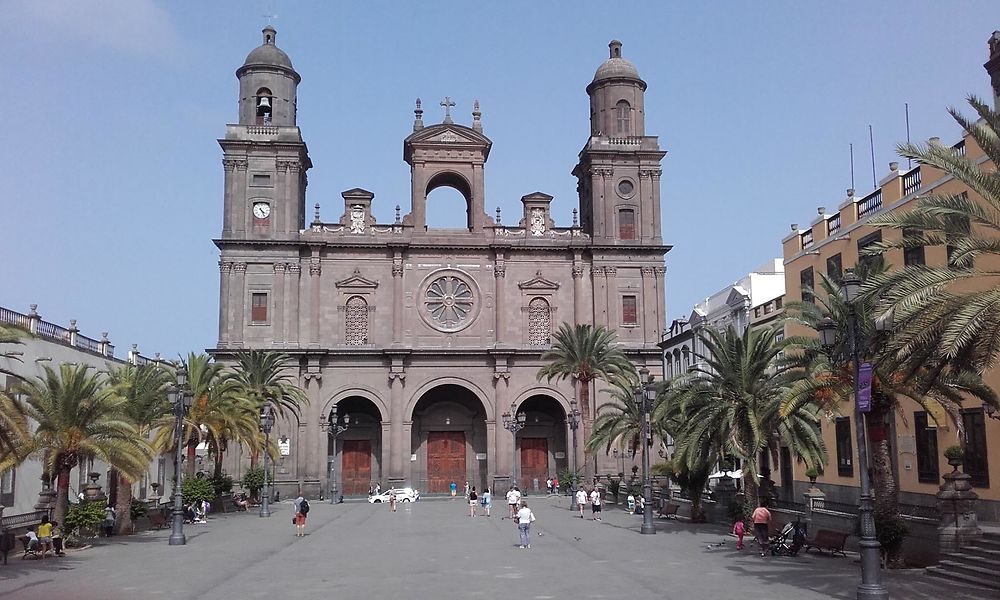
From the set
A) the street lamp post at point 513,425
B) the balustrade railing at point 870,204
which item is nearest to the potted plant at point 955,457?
the balustrade railing at point 870,204

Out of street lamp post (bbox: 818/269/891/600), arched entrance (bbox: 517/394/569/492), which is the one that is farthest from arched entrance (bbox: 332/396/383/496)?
street lamp post (bbox: 818/269/891/600)

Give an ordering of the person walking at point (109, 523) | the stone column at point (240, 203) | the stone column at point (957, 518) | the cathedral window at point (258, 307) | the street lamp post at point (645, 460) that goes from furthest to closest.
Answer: the stone column at point (240, 203) < the cathedral window at point (258, 307) < the person walking at point (109, 523) < the street lamp post at point (645, 460) < the stone column at point (957, 518)

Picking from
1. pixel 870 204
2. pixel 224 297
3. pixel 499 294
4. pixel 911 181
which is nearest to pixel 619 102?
pixel 499 294

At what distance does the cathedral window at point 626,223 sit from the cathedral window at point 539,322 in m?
6.77

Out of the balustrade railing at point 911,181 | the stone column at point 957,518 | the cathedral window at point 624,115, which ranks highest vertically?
the cathedral window at point 624,115

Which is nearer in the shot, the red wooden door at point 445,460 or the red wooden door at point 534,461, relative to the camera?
the red wooden door at point 445,460

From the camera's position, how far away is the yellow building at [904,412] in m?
26.6

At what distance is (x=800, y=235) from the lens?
129 ft

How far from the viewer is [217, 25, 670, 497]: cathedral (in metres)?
56.8

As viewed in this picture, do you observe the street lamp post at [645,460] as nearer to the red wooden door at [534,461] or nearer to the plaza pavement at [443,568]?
the plaza pavement at [443,568]

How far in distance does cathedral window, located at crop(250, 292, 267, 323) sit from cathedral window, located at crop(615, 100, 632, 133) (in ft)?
83.9

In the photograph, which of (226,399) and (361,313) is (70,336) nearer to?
(226,399)

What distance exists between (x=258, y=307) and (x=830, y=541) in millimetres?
41189

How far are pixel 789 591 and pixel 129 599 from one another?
41.0ft
